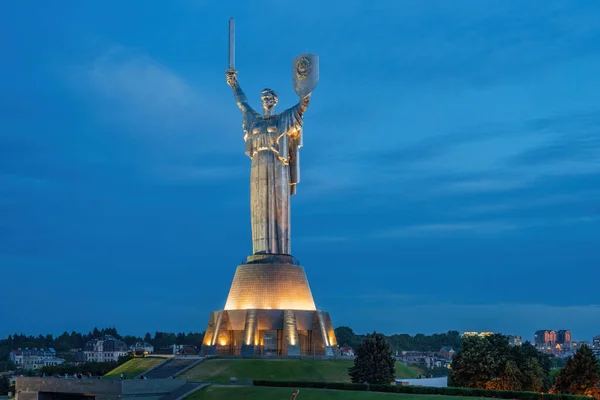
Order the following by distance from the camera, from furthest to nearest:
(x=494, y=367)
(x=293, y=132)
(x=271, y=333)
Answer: (x=293, y=132)
(x=271, y=333)
(x=494, y=367)

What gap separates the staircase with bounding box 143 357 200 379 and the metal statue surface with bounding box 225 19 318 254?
346 inches

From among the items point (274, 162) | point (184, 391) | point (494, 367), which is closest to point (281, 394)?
point (184, 391)

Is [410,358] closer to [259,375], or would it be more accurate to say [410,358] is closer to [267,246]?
[267,246]

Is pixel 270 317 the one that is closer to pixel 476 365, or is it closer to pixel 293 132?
pixel 293 132

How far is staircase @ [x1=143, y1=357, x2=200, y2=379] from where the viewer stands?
41.9 m

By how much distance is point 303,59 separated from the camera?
49562mm

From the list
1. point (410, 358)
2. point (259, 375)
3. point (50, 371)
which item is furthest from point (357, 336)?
point (259, 375)

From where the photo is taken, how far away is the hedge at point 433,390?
32.1 m

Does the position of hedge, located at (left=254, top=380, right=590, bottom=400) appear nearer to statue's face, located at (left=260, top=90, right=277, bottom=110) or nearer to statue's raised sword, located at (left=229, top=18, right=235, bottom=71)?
statue's face, located at (left=260, top=90, right=277, bottom=110)

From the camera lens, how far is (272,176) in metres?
50.4

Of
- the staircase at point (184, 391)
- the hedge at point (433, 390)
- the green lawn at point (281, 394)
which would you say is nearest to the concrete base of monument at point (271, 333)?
the staircase at point (184, 391)

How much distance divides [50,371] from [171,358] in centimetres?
1303

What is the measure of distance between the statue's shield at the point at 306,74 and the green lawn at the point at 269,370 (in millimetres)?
15994

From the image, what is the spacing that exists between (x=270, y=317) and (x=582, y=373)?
58.0 feet
